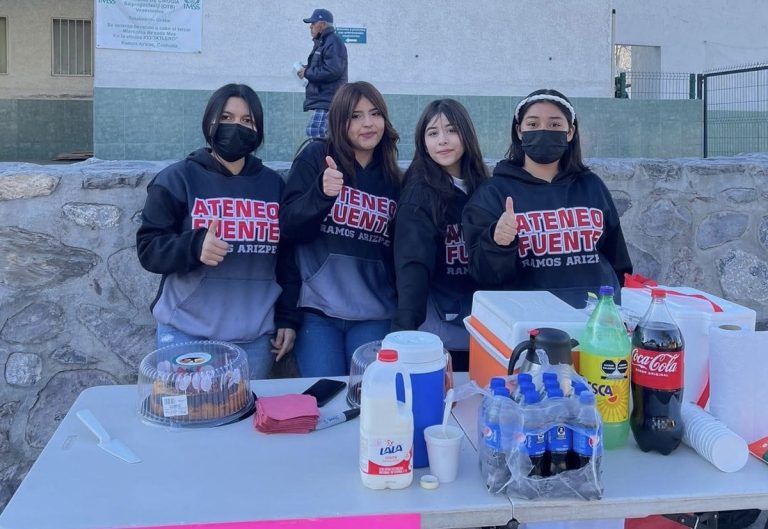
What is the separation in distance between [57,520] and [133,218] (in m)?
1.90

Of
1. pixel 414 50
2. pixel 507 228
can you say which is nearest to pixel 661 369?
pixel 507 228

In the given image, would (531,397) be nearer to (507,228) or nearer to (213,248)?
(507,228)

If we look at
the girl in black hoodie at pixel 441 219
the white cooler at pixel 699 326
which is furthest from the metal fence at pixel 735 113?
the white cooler at pixel 699 326

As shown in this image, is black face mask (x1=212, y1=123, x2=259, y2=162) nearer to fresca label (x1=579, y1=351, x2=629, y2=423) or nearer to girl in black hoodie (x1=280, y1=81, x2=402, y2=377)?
girl in black hoodie (x1=280, y1=81, x2=402, y2=377)

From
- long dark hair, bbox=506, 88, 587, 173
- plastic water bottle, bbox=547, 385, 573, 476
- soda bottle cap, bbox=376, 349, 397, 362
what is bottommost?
plastic water bottle, bbox=547, 385, 573, 476

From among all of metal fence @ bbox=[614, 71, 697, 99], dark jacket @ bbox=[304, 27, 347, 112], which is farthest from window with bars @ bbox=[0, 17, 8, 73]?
metal fence @ bbox=[614, 71, 697, 99]

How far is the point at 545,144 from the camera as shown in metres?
2.75

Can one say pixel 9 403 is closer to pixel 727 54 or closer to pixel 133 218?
pixel 133 218

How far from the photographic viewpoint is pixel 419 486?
1.61 meters

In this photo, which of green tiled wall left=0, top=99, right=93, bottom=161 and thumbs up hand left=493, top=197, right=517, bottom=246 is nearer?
thumbs up hand left=493, top=197, right=517, bottom=246

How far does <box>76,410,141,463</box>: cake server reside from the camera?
176cm

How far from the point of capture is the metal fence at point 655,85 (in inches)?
465

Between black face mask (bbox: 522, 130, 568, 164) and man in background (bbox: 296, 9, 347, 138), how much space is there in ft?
Answer: 16.3

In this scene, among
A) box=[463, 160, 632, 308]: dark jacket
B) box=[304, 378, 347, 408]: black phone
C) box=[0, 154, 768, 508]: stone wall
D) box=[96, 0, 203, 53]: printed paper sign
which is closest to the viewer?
box=[304, 378, 347, 408]: black phone
